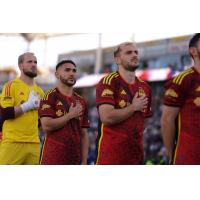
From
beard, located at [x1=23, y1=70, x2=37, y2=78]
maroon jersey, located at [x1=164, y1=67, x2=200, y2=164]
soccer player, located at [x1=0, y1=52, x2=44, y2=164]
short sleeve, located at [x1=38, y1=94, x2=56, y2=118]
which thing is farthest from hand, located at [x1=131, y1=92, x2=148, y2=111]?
beard, located at [x1=23, y1=70, x2=37, y2=78]

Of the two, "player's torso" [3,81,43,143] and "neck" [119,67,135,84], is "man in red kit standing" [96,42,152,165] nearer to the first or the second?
"neck" [119,67,135,84]

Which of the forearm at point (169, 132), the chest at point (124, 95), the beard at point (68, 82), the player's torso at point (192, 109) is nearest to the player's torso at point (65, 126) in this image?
the beard at point (68, 82)

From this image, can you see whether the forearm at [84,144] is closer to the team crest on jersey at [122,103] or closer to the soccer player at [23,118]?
the soccer player at [23,118]

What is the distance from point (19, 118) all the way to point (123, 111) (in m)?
1.12

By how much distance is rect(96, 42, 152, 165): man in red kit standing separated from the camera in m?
4.09

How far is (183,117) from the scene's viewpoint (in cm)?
393

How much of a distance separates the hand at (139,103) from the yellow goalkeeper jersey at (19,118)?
975mm

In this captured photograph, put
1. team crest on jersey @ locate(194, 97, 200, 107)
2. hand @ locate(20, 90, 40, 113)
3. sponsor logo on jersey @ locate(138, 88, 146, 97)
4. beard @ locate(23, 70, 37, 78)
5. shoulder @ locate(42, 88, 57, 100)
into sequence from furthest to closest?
beard @ locate(23, 70, 37, 78) < hand @ locate(20, 90, 40, 113) < shoulder @ locate(42, 88, 57, 100) < sponsor logo on jersey @ locate(138, 88, 146, 97) < team crest on jersey @ locate(194, 97, 200, 107)

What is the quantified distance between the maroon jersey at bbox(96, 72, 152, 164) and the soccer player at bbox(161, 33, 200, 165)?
26 cm

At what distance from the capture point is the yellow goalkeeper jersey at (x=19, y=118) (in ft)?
15.5

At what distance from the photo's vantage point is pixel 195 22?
4527mm

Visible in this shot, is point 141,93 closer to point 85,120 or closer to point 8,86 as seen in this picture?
point 85,120
